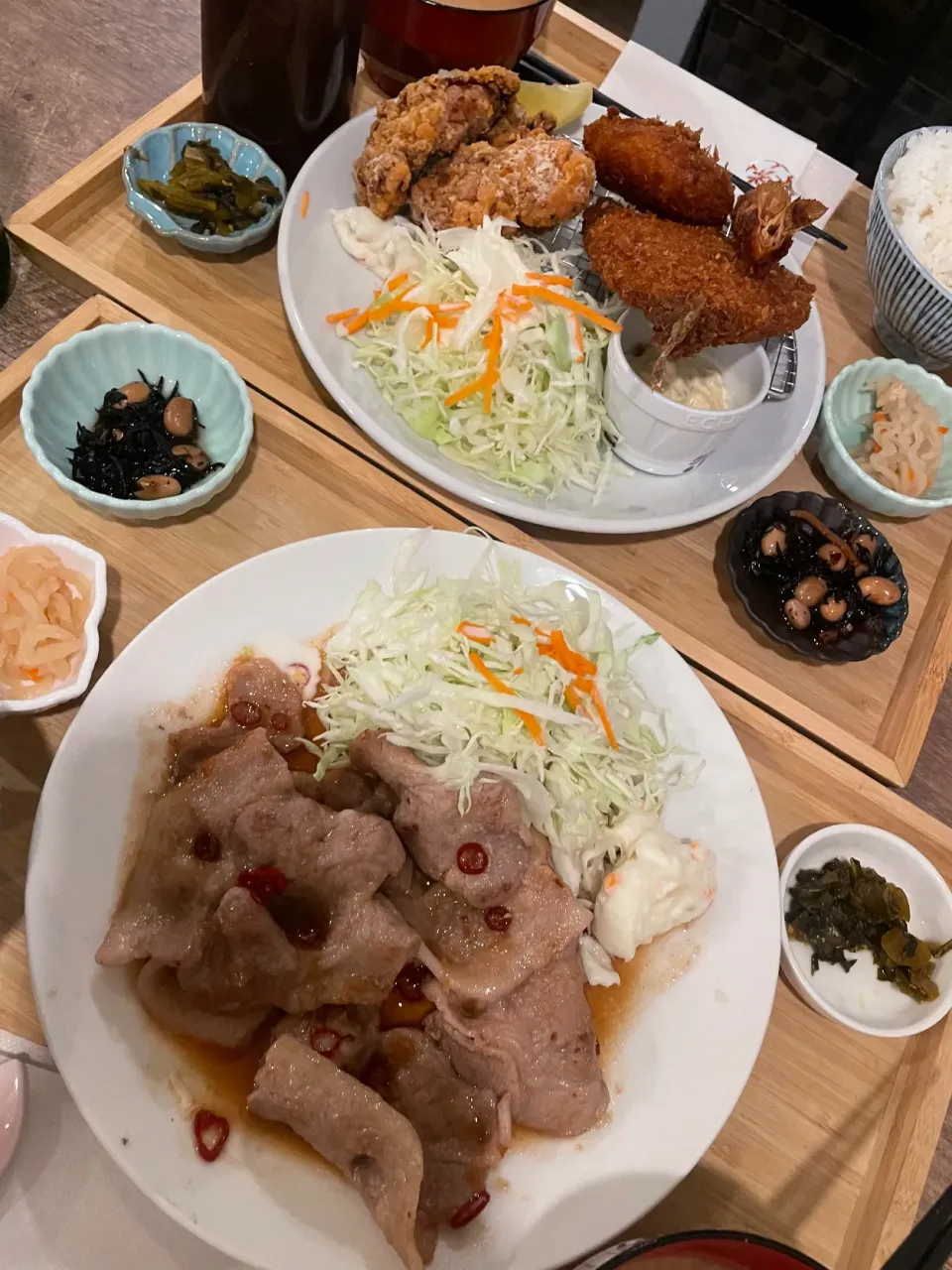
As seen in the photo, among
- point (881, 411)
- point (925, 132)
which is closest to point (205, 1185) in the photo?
point (881, 411)

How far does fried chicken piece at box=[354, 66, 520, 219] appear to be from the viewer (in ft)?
7.85

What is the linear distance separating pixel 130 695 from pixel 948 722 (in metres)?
2.19

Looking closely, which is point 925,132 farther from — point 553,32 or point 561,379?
point 561,379

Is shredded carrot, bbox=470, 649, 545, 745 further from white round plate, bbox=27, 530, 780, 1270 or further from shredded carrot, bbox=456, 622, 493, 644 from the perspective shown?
white round plate, bbox=27, 530, 780, 1270

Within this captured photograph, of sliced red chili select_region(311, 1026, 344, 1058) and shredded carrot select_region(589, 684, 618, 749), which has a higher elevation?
shredded carrot select_region(589, 684, 618, 749)

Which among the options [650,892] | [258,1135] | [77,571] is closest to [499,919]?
[650,892]

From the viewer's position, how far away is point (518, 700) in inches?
75.0

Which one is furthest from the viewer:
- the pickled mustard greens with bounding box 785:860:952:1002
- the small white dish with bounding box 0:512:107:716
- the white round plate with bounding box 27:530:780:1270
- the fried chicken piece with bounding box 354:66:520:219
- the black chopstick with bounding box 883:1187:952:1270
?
the fried chicken piece with bounding box 354:66:520:219

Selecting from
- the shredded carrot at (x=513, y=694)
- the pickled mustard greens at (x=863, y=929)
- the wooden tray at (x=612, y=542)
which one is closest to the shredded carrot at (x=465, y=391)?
the wooden tray at (x=612, y=542)

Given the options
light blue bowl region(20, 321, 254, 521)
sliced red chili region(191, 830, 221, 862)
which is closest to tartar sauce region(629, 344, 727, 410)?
light blue bowl region(20, 321, 254, 521)

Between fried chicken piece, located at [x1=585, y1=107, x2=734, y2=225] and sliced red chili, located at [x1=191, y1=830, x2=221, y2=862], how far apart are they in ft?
6.69

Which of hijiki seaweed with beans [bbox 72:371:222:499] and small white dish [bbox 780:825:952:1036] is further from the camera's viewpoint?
hijiki seaweed with beans [bbox 72:371:222:499]

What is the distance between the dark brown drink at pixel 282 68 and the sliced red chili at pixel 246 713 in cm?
172

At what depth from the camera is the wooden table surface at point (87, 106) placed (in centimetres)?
230
